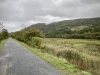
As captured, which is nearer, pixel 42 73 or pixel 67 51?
pixel 42 73

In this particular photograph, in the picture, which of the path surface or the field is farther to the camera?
the field

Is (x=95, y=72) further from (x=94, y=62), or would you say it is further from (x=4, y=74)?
(x=4, y=74)

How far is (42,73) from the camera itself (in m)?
8.96

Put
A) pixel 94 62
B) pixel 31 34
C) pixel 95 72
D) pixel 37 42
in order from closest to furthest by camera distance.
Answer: pixel 95 72 → pixel 94 62 → pixel 37 42 → pixel 31 34

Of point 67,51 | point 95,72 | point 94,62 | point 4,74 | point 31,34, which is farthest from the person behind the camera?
Answer: point 31,34

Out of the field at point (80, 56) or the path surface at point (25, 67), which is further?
the field at point (80, 56)

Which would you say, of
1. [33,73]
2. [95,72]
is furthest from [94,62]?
[33,73]

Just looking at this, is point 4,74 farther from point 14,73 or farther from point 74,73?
point 74,73

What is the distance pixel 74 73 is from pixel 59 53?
911 cm

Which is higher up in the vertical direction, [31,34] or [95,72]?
[31,34]

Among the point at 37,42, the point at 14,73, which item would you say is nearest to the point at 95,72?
the point at 14,73

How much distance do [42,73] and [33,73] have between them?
55 cm

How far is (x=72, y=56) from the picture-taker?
16.1 meters

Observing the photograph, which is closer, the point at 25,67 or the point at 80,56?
the point at 25,67
